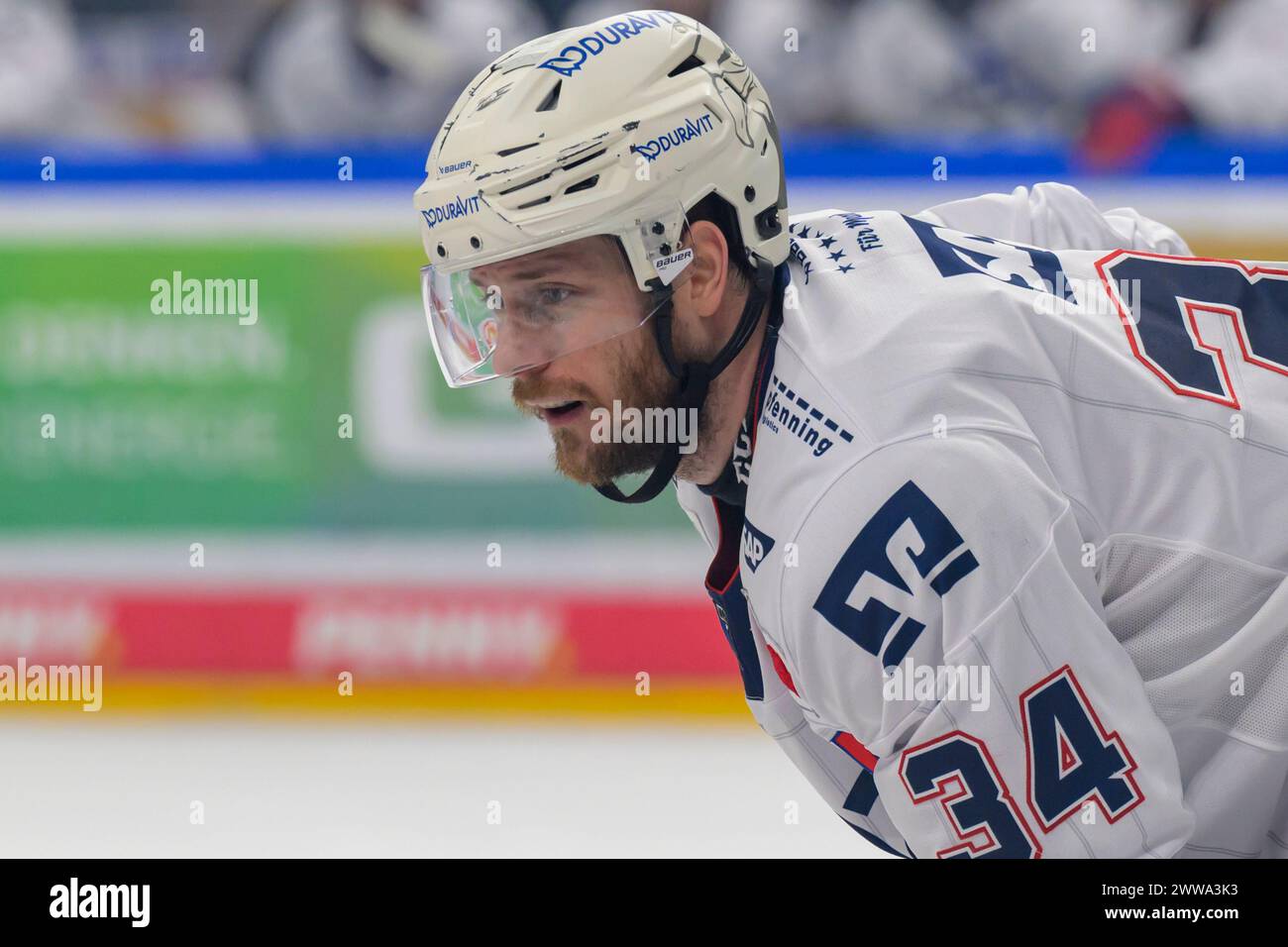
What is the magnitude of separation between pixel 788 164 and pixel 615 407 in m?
2.51

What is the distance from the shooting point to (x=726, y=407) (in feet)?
7.11

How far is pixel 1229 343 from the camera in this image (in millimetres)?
1968

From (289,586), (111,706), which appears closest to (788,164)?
(289,586)

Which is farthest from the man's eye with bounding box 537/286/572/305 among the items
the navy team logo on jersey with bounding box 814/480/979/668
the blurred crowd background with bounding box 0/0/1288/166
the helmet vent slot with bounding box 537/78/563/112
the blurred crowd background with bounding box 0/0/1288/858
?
the blurred crowd background with bounding box 0/0/1288/166

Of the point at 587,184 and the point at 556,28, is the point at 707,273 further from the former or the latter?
the point at 556,28

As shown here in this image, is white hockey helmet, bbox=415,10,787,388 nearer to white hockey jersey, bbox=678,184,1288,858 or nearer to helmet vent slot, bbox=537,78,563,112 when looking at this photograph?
helmet vent slot, bbox=537,78,563,112

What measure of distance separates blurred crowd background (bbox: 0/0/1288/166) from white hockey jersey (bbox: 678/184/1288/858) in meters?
2.88

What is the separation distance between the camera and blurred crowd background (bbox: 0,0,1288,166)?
4.75 m

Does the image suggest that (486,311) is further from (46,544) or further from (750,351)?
(46,544)

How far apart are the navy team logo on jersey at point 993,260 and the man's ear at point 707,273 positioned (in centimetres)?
27

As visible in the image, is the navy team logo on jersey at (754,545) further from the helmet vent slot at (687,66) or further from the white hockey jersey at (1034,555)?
the helmet vent slot at (687,66)

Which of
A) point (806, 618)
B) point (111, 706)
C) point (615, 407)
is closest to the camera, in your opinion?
point (806, 618)

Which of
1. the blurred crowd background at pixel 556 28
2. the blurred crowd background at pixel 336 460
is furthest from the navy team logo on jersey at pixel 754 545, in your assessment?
the blurred crowd background at pixel 556 28

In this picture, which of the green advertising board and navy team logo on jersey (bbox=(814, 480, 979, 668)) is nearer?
navy team logo on jersey (bbox=(814, 480, 979, 668))
